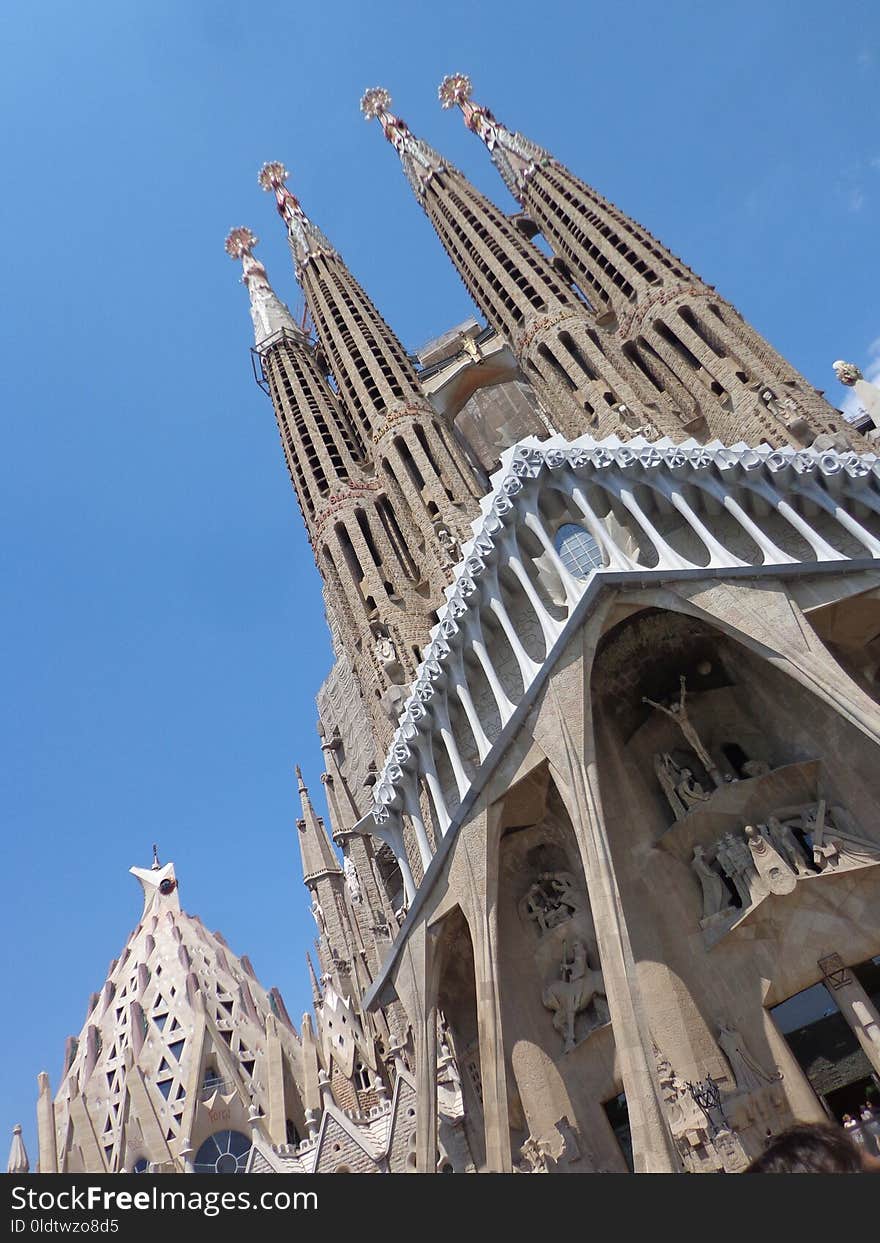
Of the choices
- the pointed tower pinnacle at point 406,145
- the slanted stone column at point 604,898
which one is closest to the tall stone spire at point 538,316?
the pointed tower pinnacle at point 406,145

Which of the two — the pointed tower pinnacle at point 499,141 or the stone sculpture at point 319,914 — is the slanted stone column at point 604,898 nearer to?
the stone sculpture at point 319,914

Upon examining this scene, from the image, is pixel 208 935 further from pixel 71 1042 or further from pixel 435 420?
pixel 435 420

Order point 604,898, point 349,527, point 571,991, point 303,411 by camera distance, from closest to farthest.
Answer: point 604,898, point 571,991, point 349,527, point 303,411

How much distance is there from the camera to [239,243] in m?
36.4

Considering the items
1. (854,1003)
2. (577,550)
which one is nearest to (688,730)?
(577,550)

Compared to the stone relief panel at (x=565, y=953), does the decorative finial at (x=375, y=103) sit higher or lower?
higher

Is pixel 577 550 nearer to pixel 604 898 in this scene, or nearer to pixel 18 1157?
pixel 604 898

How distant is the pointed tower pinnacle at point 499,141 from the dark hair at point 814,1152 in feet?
101

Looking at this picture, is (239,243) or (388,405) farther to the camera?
(239,243)

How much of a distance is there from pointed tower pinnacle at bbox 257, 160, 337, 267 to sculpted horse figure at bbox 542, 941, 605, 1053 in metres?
25.4

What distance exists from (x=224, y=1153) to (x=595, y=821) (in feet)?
41.5

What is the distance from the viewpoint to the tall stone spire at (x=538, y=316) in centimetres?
2059

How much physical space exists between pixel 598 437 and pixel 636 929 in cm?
1035

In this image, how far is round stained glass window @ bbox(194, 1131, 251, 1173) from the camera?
1939cm
